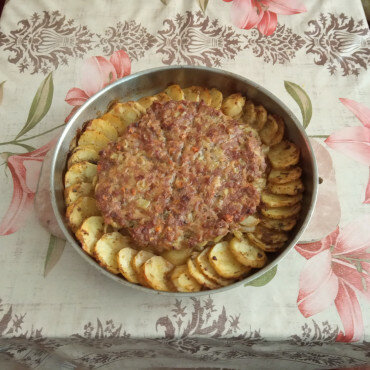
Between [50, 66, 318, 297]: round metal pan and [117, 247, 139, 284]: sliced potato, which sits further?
[50, 66, 318, 297]: round metal pan

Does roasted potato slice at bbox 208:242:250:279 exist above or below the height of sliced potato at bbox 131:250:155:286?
above

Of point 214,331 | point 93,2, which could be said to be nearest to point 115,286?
point 214,331

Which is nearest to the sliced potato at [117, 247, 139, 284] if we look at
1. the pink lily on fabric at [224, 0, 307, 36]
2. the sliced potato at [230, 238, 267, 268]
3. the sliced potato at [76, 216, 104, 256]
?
Result: the sliced potato at [76, 216, 104, 256]

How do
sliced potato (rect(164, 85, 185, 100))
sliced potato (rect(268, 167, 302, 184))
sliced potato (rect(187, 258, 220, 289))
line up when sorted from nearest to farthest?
sliced potato (rect(187, 258, 220, 289)) → sliced potato (rect(268, 167, 302, 184)) → sliced potato (rect(164, 85, 185, 100))

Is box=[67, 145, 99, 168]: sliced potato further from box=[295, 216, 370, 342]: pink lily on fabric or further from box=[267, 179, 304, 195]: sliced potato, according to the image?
box=[295, 216, 370, 342]: pink lily on fabric

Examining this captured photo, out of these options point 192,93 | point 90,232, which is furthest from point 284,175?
point 90,232
